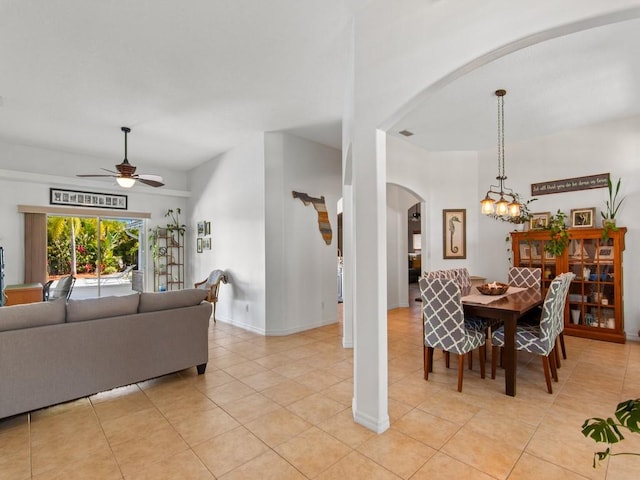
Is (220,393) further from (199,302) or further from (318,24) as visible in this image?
(318,24)

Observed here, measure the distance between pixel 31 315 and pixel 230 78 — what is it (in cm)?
282

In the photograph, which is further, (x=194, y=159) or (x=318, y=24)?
(x=194, y=159)

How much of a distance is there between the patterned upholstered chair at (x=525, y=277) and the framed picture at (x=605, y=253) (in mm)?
890

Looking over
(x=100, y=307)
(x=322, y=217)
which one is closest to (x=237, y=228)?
(x=322, y=217)

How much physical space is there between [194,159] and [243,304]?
3.10 metres

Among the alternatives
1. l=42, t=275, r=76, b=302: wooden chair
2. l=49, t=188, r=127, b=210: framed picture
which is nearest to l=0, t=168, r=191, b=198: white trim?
l=49, t=188, r=127, b=210: framed picture

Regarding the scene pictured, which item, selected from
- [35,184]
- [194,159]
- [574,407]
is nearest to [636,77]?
→ [574,407]

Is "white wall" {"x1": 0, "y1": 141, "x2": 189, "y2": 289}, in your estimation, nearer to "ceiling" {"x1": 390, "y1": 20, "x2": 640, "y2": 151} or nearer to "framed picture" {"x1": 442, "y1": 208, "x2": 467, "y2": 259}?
"ceiling" {"x1": 390, "y1": 20, "x2": 640, "y2": 151}

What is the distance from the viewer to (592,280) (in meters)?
4.68

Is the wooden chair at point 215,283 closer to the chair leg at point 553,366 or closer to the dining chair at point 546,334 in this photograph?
the dining chair at point 546,334

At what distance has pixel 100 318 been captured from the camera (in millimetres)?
2932

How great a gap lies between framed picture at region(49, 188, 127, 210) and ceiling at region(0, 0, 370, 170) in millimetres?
888

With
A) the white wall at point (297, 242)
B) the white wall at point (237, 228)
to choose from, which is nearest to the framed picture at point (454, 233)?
the white wall at point (297, 242)

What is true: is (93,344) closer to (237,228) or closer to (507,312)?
(237,228)
